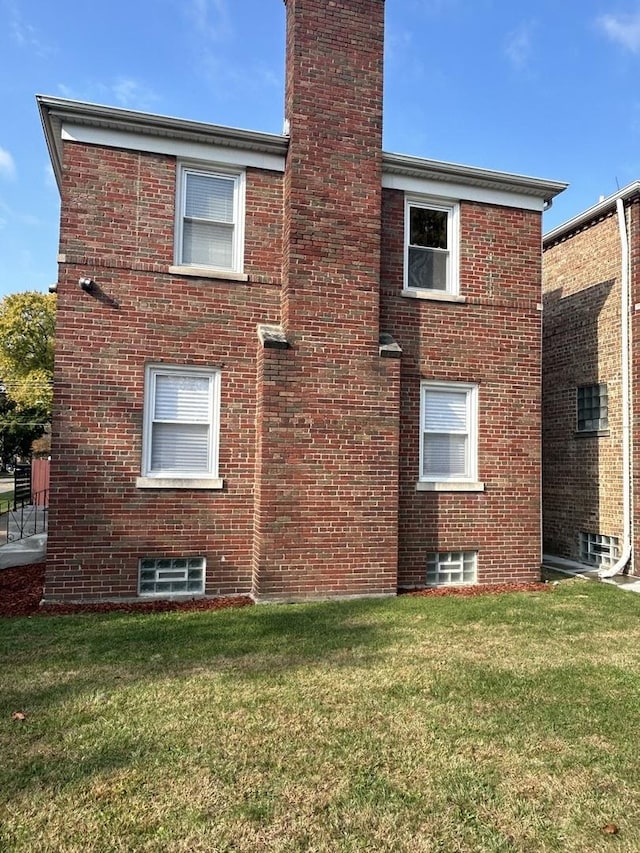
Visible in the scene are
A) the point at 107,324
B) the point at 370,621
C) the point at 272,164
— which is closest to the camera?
the point at 370,621

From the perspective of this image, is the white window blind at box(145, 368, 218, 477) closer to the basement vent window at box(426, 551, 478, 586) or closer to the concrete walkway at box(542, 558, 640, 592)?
the basement vent window at box(426, 551, 478, 586)

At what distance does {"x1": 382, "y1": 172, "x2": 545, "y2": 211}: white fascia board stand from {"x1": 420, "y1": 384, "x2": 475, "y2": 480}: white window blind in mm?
2818

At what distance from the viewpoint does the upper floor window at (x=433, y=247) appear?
8.81m

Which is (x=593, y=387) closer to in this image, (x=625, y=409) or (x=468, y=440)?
(x=625, y=409)

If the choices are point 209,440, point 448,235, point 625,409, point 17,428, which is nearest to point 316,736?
point 209,440

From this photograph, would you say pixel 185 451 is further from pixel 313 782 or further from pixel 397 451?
pixel 313 782

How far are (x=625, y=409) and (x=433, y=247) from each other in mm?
4088

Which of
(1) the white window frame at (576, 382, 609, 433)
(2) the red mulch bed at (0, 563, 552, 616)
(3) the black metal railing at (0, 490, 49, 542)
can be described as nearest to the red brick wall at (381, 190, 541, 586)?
(2) the red mulch bed at (0, 563, 552, 616)

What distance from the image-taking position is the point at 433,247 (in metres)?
8.90

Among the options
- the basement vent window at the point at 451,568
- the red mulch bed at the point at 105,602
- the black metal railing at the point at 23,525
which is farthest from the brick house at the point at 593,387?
the black metal railing at the point at 23,525

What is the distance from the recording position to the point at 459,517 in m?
8.68

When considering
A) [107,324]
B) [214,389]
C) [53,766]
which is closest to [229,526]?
[214,389]

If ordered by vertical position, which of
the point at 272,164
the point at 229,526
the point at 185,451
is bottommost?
the point at 229,526

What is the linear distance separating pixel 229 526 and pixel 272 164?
4851 millimetres
